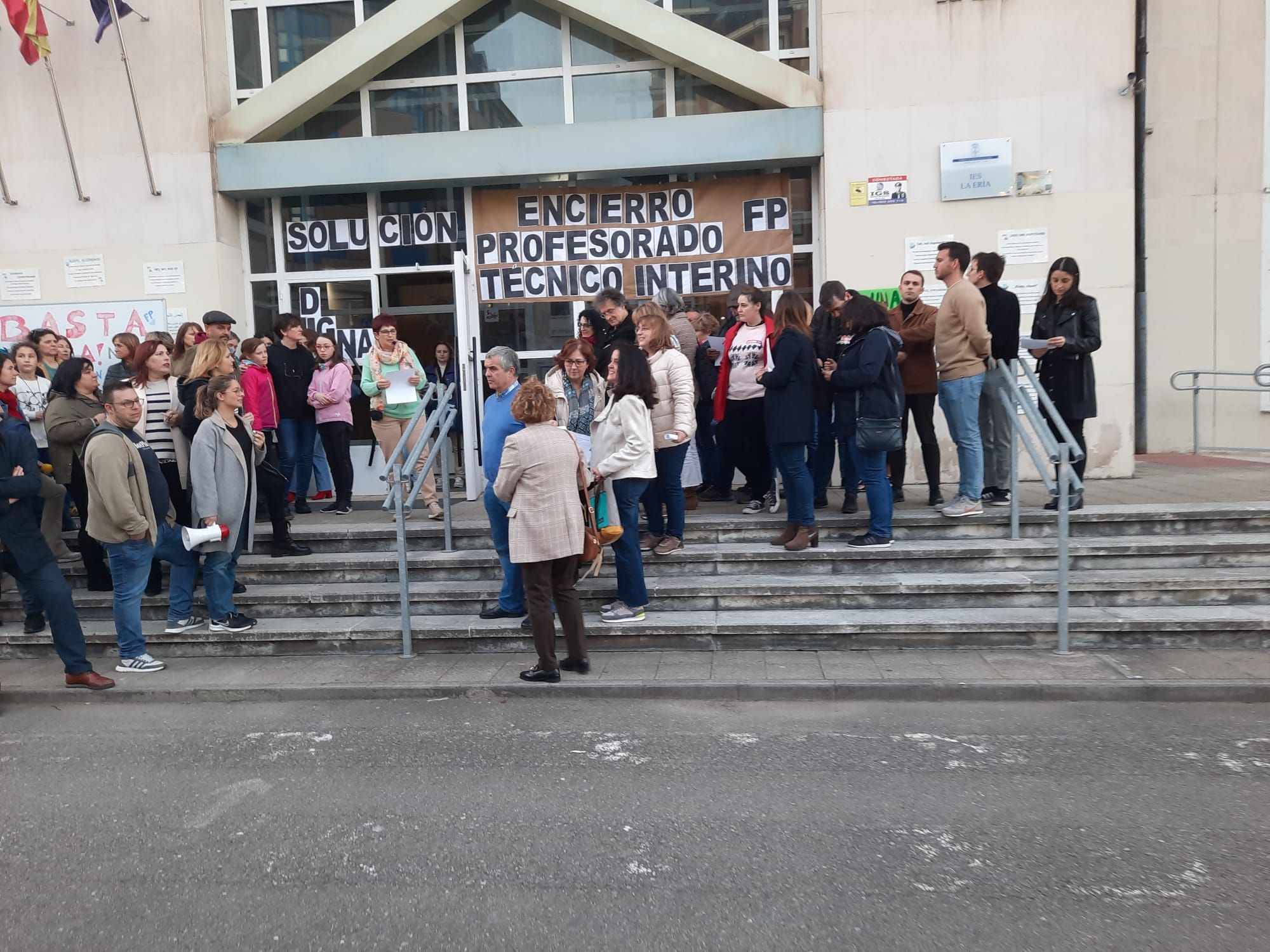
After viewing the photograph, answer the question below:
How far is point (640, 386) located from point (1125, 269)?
5383 mm

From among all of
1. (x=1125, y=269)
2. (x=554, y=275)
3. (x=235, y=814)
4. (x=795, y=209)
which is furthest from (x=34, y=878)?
(x=1125, y=269)

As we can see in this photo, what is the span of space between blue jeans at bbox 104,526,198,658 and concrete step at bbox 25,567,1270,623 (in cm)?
68

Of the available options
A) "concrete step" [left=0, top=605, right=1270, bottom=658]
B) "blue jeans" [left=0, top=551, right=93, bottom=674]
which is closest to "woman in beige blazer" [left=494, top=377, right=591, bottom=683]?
"concrete step" [left=0, top=605, right=1270, bottom=658]

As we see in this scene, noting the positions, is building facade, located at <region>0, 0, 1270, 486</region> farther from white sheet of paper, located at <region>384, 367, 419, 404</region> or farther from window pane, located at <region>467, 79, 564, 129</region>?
white sheet of paper, located at <region>384, 367, 419, 404</region>

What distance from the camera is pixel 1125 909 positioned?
315cm

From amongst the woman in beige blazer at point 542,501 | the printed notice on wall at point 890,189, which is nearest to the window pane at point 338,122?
the printed notice on wall at point 890,189

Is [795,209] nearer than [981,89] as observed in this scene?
No

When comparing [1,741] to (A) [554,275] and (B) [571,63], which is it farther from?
(B) [571,63]

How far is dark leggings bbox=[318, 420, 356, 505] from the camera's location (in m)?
8.80

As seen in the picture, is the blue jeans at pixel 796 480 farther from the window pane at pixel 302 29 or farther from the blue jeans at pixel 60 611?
the window pane at pixel 302 29

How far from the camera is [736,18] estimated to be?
32.3 feet

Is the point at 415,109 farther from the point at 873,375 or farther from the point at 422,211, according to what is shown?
the point at 873,375

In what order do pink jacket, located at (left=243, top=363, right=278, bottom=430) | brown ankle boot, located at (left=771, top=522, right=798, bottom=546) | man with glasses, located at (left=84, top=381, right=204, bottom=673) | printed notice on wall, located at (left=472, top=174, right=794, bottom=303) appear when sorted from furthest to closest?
printed notice on wall, located at (left=472, top=174, right=794, bottom=303) → pink jacket, located at (left=243, top=363, right=278, bottom=430) → brown ankle boot, located at (left=771, top=522, right=798, bottom=546) → man with glasses, located at (left=84, top=381, right=204, bottom=673)

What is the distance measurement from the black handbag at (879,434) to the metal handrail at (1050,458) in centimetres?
85
